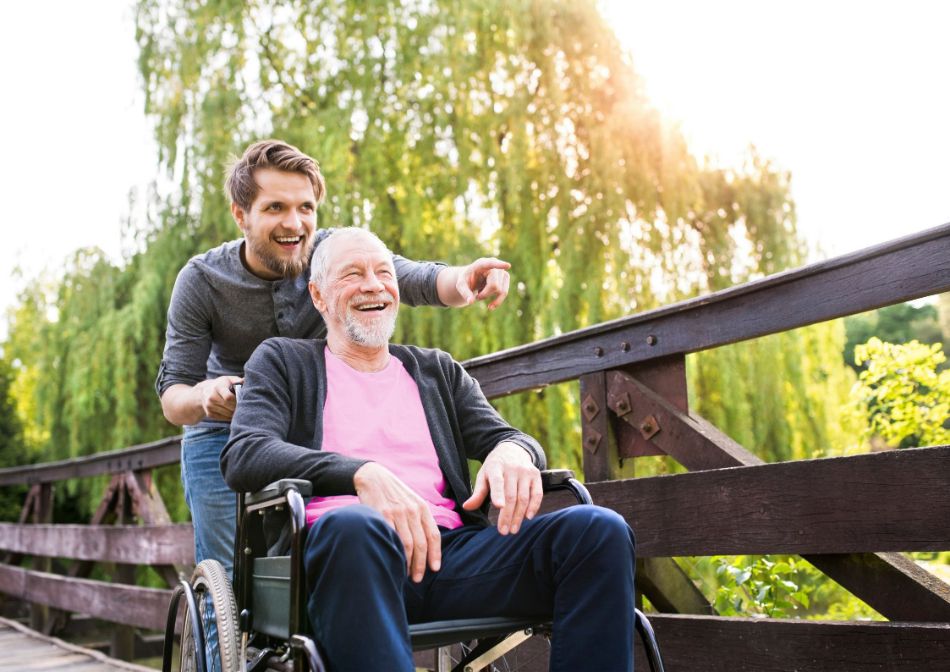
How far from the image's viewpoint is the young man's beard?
223 centimetres

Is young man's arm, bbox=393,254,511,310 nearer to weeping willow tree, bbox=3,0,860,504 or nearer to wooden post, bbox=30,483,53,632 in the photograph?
weeping willow tree, bbox=3,0,860,504

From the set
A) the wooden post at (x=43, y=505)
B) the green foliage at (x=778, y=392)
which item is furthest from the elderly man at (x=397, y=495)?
the wooden post at (x=43, y=505)

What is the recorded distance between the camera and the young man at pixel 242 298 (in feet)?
7.20

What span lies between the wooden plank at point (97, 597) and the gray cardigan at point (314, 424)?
2.85 m

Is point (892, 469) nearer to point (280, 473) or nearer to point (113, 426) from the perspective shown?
point (280, 473)

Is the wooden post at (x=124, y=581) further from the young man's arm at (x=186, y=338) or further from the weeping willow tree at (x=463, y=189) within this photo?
the young man's arm at (x=186, y=338)

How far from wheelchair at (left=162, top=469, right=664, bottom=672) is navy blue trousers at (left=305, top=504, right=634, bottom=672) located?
0.11ft

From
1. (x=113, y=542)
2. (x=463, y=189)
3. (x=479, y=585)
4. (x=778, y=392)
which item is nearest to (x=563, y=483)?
(x=479, y=585)

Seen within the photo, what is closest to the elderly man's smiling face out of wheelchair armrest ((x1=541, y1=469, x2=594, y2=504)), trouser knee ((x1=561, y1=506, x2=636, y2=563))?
wheelchair armrest ((x1=541, y1=469, x2=594, y2=504))

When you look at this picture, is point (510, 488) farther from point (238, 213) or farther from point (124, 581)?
point (124, 581)

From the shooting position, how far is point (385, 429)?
1.83 metres

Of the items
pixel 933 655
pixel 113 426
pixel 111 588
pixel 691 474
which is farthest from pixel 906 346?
pixel 113 426

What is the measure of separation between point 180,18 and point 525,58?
2.94 metres

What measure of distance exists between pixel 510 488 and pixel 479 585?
177 mm
